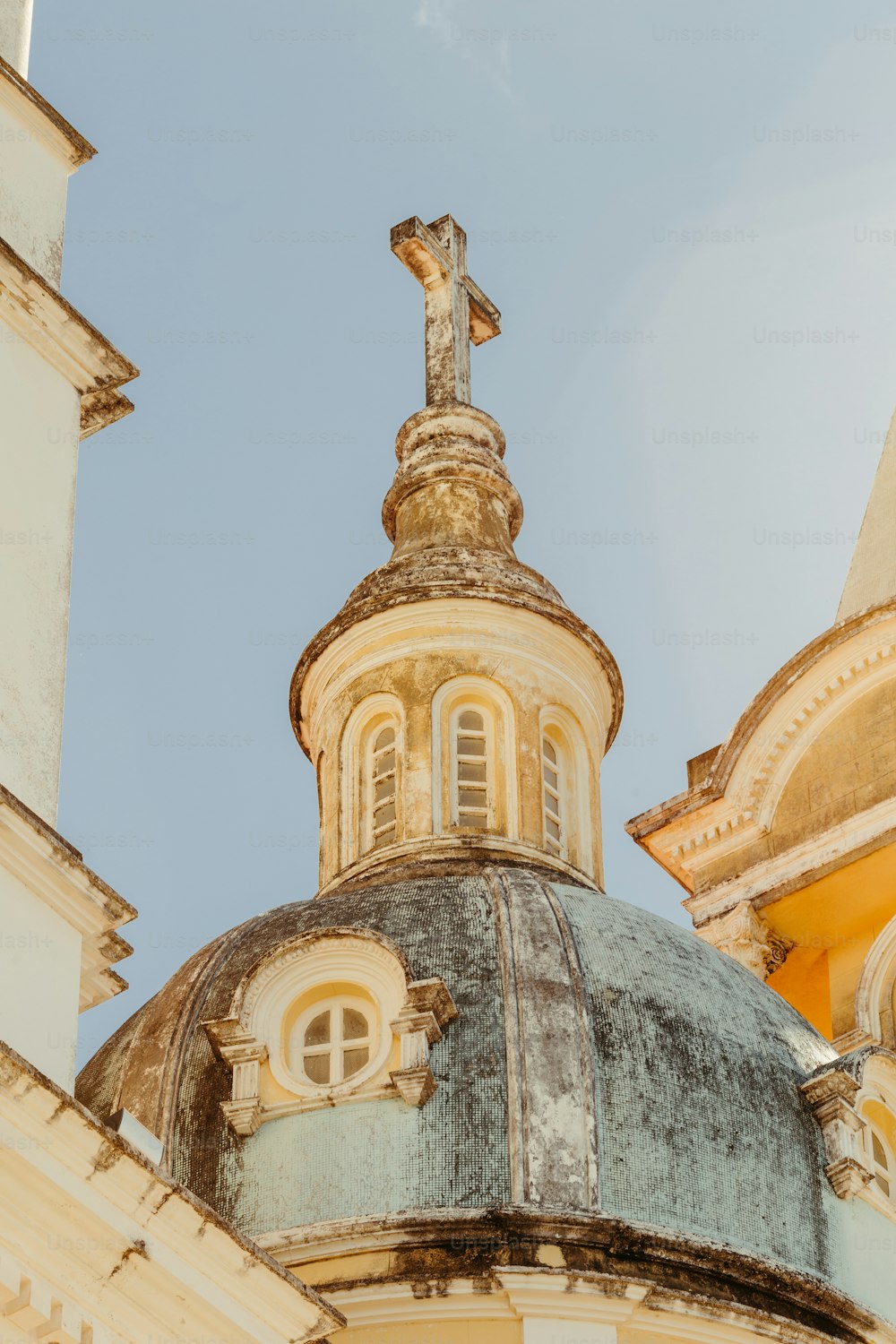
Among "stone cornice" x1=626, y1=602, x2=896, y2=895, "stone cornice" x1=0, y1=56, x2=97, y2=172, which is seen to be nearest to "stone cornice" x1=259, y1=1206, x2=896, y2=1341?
"stone cornice" x1=0, y1=56, x2=97, y2=172

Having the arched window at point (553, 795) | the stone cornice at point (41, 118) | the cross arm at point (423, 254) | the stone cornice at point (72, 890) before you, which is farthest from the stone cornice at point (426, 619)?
the stone cornice at point (72, 890)

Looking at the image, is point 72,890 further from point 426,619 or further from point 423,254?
point 423,254

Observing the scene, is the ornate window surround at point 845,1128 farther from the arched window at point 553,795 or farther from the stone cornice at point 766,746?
the stone cornice at point 766,746

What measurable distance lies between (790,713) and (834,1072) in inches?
236

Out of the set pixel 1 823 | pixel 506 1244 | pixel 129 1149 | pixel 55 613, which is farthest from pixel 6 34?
pixel 506 1244

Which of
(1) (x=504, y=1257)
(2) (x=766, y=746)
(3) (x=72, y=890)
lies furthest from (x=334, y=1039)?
(3) (x=72, y=890)

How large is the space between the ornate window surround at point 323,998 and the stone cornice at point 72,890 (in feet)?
22.9

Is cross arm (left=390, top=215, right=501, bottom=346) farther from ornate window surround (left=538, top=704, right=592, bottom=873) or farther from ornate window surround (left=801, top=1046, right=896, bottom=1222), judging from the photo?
ornate window surround (left=801, top=1046, right=896, bottom=1222)

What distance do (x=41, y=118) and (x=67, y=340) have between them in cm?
147

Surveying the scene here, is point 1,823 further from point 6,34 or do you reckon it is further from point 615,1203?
point 615,1203

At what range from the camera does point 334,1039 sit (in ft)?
70.7

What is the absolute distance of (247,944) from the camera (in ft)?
73.5

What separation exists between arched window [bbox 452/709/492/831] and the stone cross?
428 cm

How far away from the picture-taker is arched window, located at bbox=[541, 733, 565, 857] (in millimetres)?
25500
